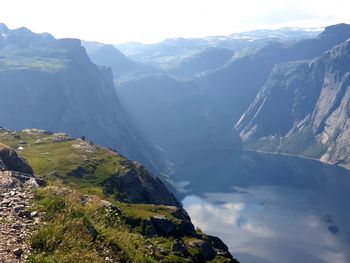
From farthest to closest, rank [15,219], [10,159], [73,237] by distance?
[10,159]
[15,219]
[73,237]

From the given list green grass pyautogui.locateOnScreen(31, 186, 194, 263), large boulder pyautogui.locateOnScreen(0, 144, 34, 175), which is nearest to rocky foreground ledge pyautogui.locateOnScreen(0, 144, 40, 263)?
green grass pyautogui.locateOnScreen(31, 186, 194, 263)

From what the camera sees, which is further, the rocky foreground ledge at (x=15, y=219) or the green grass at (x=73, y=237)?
the green grass at (x=73, y=237)

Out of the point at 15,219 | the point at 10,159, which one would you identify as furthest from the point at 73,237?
the point at 10,159

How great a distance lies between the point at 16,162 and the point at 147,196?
122 meters

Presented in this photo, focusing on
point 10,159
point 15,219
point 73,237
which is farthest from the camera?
point 10,159

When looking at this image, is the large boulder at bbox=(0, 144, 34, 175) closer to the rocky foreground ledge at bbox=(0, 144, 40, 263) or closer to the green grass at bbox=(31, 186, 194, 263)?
the rocky foreground ledge at bbox=(0, 144, 40, 263)

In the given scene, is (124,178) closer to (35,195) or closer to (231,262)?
(231,262)

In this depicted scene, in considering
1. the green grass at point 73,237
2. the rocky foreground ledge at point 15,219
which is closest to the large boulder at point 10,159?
the rocky foreground ledge at point 15,219

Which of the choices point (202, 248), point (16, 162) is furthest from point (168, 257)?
point (202, 248)

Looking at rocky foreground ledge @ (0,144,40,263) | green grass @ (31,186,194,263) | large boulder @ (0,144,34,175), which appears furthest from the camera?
large boulder @ (0,144,34,175)

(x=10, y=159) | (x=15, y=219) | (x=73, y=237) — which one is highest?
(x=15, y=219)

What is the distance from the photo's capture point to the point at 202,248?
9638 cm

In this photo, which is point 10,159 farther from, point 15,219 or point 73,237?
point 73,237

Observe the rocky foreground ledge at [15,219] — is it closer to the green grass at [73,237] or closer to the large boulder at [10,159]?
the green grass at [73,237]
